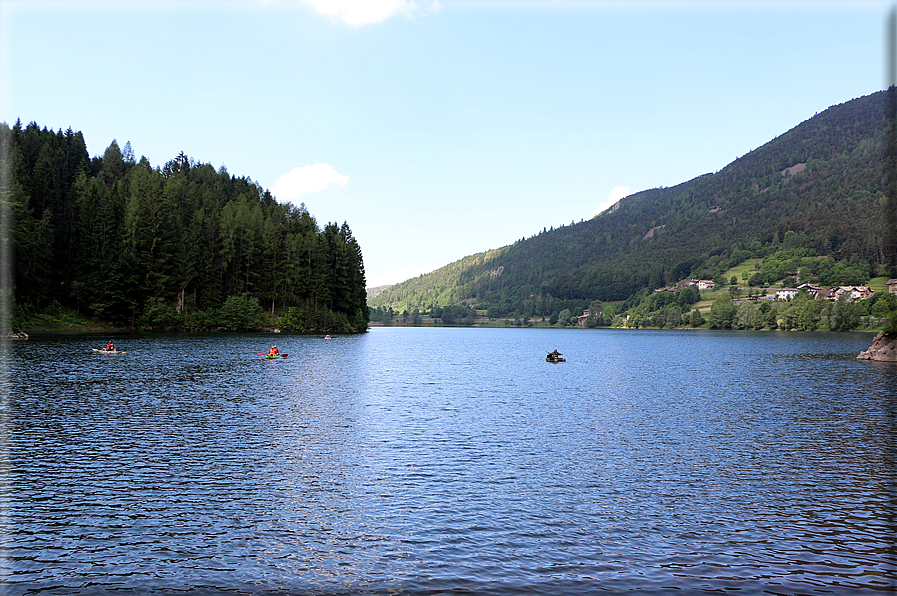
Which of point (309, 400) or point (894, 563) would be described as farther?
point (309, 400)

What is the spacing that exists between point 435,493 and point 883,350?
365ft

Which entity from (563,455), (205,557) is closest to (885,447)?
(563,455)

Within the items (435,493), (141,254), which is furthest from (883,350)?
(141,254)

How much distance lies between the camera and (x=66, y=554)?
19.0 meters

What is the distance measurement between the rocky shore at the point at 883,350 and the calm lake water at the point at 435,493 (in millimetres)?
51071

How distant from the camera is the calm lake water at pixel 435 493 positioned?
59.1 feet

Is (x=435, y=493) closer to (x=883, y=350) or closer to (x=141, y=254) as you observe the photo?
(x=883, y=350)

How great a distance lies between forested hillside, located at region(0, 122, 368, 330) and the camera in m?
144

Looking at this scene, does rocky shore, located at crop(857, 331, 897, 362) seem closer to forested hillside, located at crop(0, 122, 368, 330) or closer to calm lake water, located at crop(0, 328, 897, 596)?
calm lake water, located at crop(0, 328, 897, 596)

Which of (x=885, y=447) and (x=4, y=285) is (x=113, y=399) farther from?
(x=4, y=285)

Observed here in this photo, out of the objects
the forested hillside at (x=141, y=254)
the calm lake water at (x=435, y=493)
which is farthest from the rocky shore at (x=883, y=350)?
the forested hillside at (x=141, y=254)

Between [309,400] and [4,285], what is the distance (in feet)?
332

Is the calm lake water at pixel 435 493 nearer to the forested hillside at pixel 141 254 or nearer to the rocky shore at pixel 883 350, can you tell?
the rocky shore at pixel 883 350

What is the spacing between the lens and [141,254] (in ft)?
515
